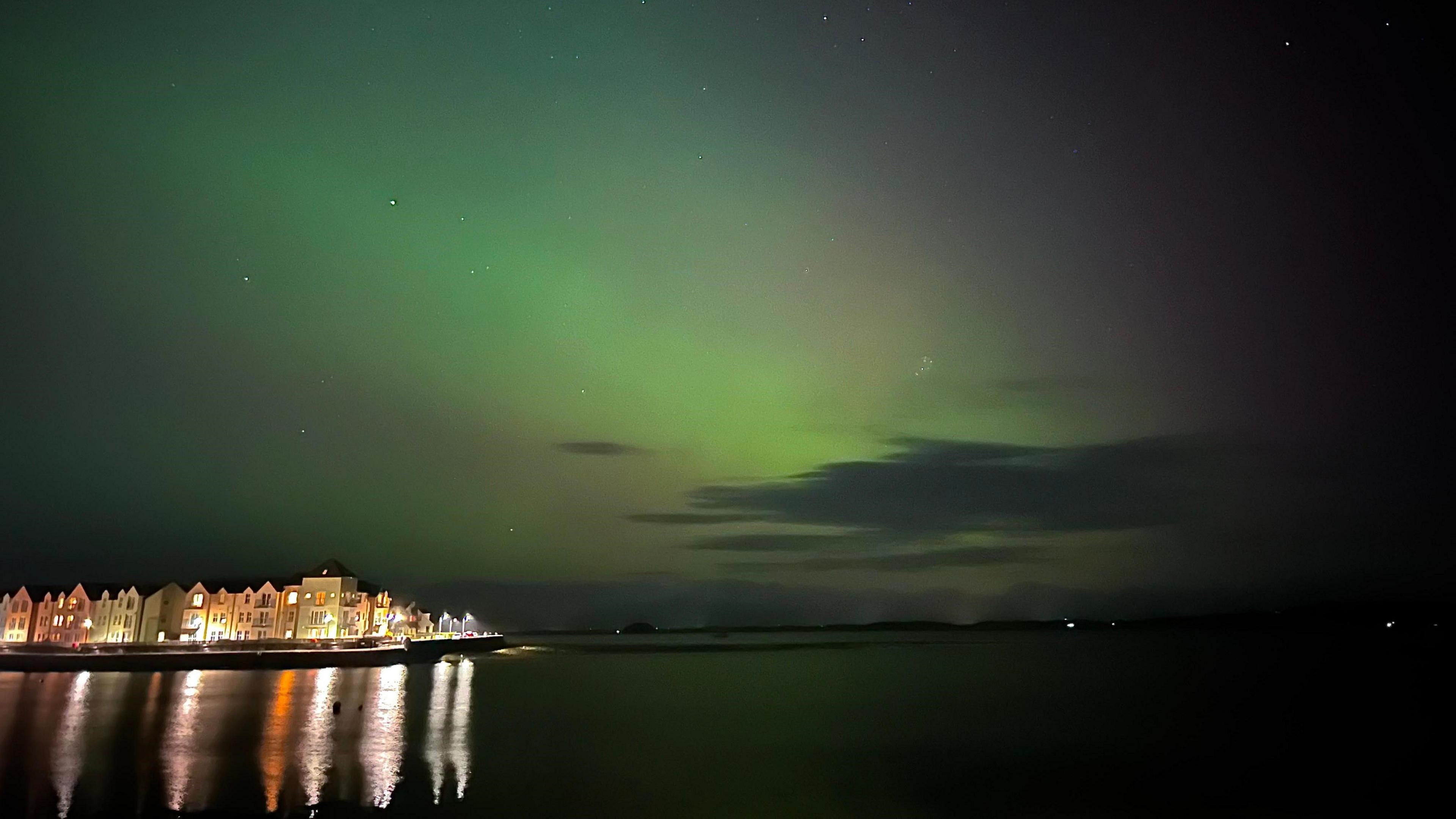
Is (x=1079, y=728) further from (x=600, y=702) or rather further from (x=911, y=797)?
(x=600, y=702)

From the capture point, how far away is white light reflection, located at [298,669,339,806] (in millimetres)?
27480

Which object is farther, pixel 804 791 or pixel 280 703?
pixel 280 703

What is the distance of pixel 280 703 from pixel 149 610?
57.4 metres

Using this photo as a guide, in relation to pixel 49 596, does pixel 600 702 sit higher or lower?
lower

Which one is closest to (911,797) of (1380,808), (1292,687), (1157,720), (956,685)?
(1380,808)

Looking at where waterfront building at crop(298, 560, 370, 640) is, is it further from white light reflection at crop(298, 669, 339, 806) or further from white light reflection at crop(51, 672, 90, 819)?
white light reflection at crop(51, 672, 90, 819)

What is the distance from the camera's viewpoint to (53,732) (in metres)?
38.0

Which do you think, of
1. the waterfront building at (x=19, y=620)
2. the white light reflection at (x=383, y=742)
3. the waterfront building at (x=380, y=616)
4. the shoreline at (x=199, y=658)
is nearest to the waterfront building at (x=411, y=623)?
the waterfront building at (x=380, y=616)

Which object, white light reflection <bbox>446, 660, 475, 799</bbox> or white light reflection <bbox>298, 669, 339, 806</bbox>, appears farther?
white light reflection <bbox>446, 660, 475, 799</bbox>

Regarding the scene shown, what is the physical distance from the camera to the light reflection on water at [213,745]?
25.7 m

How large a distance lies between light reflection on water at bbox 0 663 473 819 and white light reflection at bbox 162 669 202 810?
0.29ft

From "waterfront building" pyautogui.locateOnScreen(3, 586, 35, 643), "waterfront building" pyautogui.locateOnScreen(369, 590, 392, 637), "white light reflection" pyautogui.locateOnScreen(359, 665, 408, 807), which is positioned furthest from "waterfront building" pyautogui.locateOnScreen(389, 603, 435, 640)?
"white light reflection" pyautogui.locateOnScreen(359, 665, 408, 807)

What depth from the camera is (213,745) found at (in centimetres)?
3541

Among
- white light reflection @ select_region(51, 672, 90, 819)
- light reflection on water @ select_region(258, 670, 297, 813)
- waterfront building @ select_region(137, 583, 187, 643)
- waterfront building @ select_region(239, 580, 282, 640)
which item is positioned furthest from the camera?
waterfront building @ select_region(239, 580, 282, 640)
